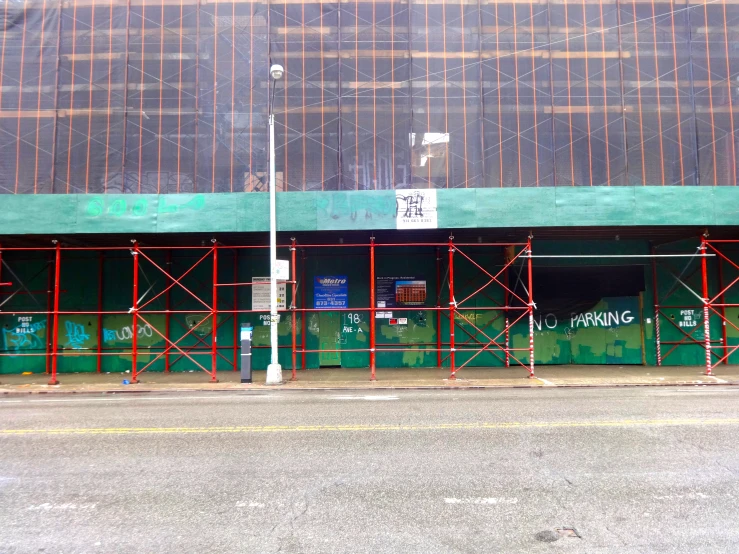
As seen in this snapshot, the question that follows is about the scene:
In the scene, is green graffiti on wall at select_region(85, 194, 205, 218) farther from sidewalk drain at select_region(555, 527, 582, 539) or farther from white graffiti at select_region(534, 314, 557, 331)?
sidewalk drain at select_region(555, 527, 582, 539)

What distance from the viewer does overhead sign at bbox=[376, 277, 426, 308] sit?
632 inches

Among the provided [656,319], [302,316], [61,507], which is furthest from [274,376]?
[656,319]

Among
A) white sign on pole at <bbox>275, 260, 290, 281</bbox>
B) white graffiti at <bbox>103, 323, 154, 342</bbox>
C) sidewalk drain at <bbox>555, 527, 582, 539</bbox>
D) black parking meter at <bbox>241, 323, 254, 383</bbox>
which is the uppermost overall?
white sign on pole at <bbox>275, 260, 290, 281</bbox>

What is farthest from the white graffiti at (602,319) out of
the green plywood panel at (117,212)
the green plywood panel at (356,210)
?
the green plywood panel at (117,212)

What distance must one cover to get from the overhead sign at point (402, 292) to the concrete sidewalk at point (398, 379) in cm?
220

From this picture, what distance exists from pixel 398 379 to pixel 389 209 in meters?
4.76

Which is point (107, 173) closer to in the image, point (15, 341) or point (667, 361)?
point (15, 341)

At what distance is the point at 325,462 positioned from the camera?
588 centimetres

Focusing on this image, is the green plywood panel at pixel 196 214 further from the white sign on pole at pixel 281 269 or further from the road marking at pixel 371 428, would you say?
the road marking at pixel 371 428

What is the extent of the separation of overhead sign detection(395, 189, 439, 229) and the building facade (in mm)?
1105

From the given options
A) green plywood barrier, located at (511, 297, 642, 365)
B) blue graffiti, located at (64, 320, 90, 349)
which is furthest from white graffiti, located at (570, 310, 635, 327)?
blue graffiti, located at (64, 320, 90, 349)

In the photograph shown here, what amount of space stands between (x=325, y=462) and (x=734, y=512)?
4113mm

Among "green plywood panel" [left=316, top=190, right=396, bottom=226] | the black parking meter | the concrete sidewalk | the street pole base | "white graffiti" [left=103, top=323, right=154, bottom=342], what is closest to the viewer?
the concrete sidewalk

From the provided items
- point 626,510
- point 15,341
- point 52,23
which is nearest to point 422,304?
point 626,510
